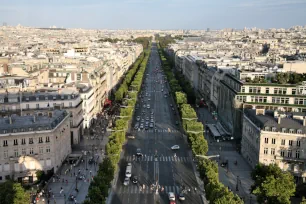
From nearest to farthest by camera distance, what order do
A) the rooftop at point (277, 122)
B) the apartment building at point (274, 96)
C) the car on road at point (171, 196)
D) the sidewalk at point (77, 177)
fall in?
the car on road at point (171, 196) < the sidewalk at point (77, 177) < the rooftop at point (277, 122) < the apartment building at point (274, 96)

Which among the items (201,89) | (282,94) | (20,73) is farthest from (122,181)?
(201,89)

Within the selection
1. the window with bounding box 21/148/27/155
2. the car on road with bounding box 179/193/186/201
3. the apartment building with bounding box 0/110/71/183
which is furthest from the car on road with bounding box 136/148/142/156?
the window with bounding box 21/148/27/155

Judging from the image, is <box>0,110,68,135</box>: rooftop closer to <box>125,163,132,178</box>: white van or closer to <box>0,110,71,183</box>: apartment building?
<box>0,110,71,183</box>: apartment building

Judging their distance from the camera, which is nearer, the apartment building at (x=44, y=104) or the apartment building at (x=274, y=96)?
the apartment building at (x=44, y=104)

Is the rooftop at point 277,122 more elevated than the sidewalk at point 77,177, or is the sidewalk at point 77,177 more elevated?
the rooftop at point 277,122

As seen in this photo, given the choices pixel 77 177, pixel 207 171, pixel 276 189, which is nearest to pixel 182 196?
pixel 207 171

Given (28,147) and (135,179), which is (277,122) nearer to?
(135,179)

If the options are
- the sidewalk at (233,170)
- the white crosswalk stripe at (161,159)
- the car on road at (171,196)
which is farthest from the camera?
the white crosswalk stripe at (161,159)

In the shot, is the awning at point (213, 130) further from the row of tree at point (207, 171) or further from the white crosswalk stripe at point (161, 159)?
the white crosswalk stripe at point (161, 159)

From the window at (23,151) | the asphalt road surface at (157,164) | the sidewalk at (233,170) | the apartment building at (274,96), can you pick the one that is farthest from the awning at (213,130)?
the window at (23,151)
